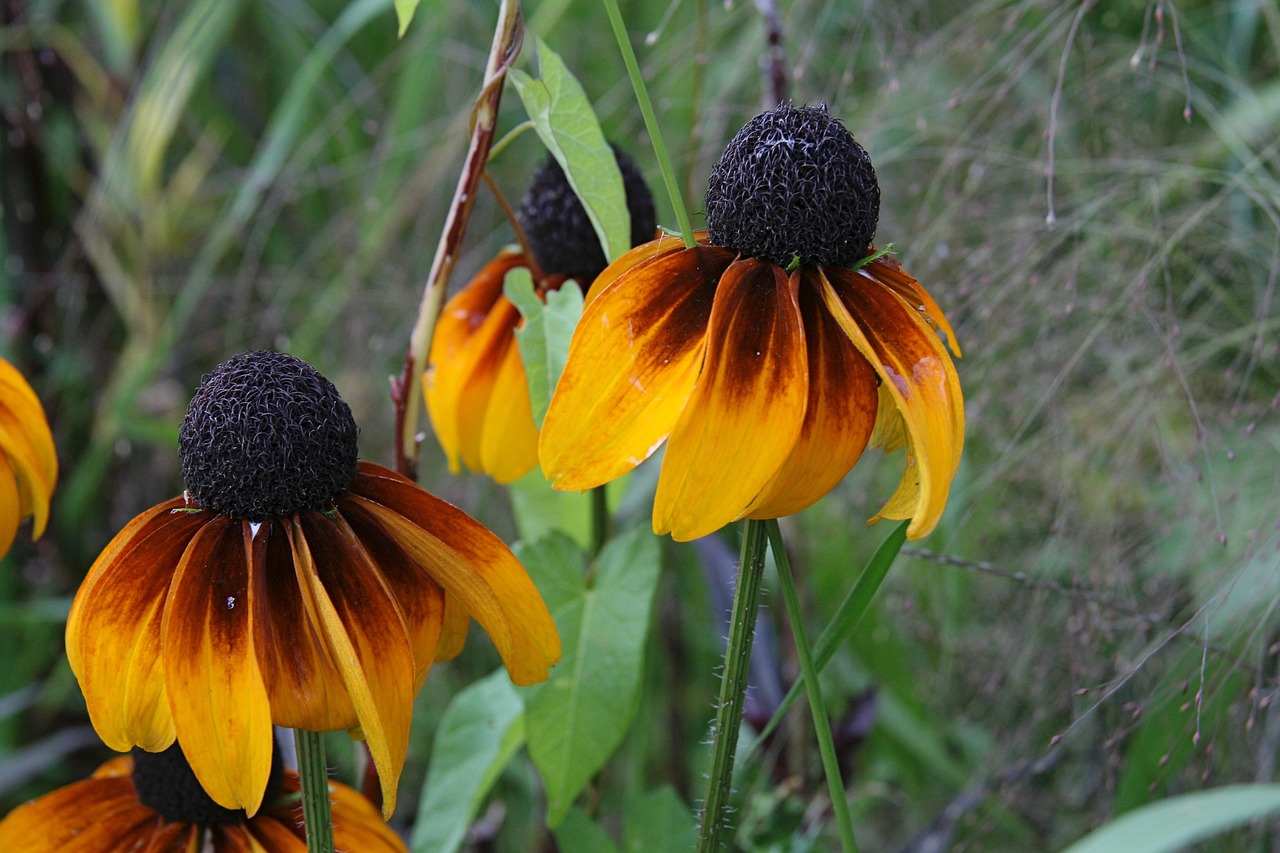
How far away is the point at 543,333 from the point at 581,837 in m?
0.25

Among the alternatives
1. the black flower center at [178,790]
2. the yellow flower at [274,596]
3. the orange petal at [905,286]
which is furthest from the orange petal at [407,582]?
the orange petal at [905,286]

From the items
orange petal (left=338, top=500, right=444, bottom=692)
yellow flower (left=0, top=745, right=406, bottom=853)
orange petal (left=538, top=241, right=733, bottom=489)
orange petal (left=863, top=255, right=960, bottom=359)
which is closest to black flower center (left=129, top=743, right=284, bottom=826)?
yellow flower (left=0, top=745, right=406, bottom=853)

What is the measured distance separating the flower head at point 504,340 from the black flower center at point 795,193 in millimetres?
159

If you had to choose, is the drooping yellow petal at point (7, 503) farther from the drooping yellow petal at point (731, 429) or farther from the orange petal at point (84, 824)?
the drooping yellow petal at point (731, 429)

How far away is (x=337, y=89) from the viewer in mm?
1446

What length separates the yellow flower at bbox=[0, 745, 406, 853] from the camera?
0.51 m

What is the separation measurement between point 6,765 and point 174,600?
2.37 ft

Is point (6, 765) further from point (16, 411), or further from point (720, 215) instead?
point (720, 215)

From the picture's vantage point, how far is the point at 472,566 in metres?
0.45

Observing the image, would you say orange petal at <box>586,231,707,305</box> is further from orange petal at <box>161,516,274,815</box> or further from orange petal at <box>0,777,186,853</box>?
orange petal at <box>0,777,186,853</box>

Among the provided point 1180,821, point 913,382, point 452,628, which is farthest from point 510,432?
point 1180,821

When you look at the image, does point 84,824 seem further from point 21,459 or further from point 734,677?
point 734,677

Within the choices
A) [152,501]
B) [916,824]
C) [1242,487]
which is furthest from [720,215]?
[152,501]

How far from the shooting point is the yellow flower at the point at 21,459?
524mm
